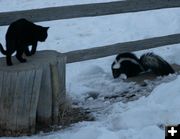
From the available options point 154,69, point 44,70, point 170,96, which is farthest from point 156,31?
point 44,70

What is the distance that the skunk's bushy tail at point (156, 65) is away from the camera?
7.27m

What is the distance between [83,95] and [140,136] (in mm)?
2092

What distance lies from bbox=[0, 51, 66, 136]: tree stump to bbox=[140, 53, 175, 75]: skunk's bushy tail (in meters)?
2.20

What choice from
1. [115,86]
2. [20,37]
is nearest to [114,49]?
[115,86]

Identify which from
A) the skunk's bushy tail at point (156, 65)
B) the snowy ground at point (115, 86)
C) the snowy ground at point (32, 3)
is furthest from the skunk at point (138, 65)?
the snowy ground at point (32, 3)

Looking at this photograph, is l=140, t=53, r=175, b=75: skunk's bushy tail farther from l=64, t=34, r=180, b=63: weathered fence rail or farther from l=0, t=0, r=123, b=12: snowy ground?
l=0, t=0, r=123, b=12: snowy ground

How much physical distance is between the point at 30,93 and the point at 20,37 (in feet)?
1.94

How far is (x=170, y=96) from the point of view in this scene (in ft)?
18.5

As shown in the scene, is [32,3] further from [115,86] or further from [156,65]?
[115,86]

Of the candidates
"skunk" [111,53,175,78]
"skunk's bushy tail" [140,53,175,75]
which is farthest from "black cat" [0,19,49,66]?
"skunk's bushy tail" [140,53,175,75]

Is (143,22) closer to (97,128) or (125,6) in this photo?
(125,6)

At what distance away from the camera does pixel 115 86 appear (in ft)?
23.0

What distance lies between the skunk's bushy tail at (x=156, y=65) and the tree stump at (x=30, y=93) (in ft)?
7.20

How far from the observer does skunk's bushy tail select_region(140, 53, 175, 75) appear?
7266 mm
